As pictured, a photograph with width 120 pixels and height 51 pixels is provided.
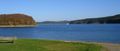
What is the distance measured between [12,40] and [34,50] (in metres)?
3.24

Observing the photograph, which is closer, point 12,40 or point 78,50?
point 78,50

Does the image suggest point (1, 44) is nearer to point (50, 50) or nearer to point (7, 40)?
point (7, 40)

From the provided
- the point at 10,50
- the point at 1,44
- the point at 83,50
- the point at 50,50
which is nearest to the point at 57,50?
the point at 50,50

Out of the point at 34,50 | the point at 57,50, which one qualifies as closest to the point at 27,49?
the point at 34,50

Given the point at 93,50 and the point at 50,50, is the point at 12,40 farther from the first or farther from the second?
the point at 93,50

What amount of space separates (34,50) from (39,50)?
0.98 ft

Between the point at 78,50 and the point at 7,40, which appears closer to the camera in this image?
the point at 78,50

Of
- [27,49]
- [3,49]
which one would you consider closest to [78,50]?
[27,49]

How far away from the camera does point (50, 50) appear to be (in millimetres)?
17844

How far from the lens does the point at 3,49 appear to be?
701 inches

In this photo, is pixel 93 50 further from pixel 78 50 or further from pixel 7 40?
pixel 7 40

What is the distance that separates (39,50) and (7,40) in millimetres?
3512

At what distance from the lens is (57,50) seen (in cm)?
1797

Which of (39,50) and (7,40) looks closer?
(39,50)
